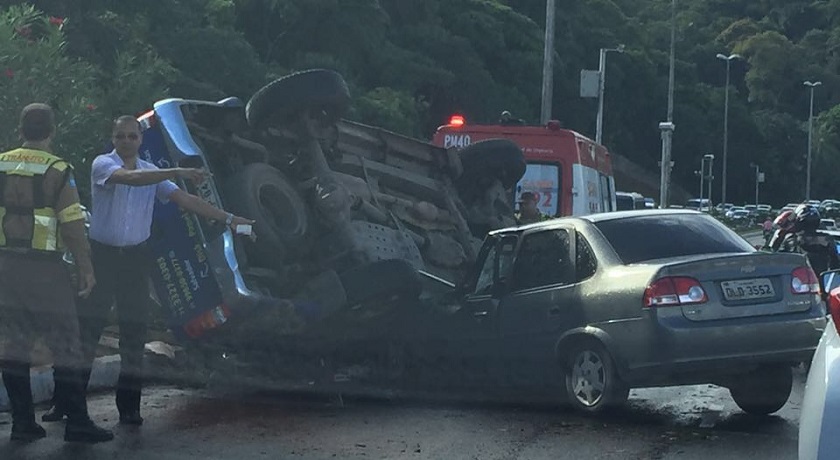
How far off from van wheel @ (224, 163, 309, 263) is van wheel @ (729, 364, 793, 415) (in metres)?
3.37

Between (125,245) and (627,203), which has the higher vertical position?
(627,203)

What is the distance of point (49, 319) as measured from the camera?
8.01m

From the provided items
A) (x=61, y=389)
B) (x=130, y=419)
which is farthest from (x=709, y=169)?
(x=61, y=389)

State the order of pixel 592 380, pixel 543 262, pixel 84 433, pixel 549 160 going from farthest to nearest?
pixel 549 160 < pixel 543 262 < pixel 592 380 < pixel 84 433

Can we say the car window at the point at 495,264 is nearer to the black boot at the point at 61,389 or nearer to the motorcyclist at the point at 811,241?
the black boot at the point at 61,389

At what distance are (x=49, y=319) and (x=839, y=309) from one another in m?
4.76

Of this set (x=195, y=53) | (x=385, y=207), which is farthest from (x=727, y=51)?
(x=385, y=207)

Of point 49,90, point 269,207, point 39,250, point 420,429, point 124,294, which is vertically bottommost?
point 420,429

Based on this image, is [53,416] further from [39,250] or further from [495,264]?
[495,264]

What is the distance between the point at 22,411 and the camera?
7.86 metres

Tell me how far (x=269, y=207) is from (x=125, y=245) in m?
2.82

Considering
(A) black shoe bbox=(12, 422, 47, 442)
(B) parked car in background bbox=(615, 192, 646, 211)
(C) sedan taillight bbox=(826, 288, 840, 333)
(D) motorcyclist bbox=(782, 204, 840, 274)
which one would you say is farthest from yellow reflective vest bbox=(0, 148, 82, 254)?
(B) parked car in background bbox=(615, 192, 646, 211)

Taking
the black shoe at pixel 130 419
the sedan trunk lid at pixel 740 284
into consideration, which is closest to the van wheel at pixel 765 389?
the sedan trunk lid at pixel 740 284

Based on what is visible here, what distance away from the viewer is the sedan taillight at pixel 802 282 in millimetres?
9453
